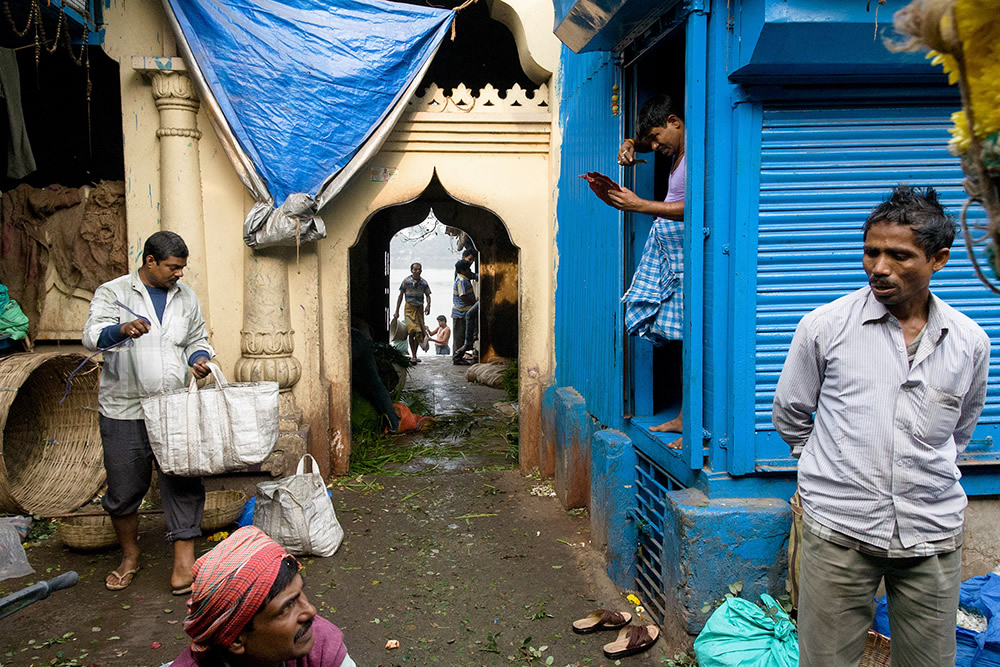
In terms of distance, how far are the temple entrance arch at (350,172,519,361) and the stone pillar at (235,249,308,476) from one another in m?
6.23

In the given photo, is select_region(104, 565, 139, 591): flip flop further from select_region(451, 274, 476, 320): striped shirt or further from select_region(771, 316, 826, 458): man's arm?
select_region(451, 274, 476, 320): striped shirt

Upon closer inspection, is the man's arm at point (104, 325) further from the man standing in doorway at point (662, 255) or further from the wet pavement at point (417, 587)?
the man standing in doorway at point (662, 255)

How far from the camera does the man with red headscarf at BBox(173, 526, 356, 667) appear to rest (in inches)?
67.9

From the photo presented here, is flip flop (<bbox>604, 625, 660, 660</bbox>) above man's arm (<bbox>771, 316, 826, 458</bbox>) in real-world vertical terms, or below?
below

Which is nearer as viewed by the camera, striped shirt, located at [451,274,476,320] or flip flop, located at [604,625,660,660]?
flip flop, located at [604,625,660,660]

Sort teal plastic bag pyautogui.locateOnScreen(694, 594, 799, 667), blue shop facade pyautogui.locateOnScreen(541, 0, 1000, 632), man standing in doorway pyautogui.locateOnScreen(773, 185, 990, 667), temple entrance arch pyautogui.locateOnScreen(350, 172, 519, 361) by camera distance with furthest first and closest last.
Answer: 1. temple entrance arch pyautogui.locateOnScreen(350, 172, 519, 361)
2. blue shop facade pyautogui.locateOnScreen(541, 0, 1000, 632)
3. teal plastic bag pyautogui.locateOnScreen(694, 594, 799, 667)
4. man standing in doorway pyautogui.locateOnScreen(773, 185, 990, 667)

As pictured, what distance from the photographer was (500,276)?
43.1ft

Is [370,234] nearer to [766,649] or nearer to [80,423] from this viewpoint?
[80,423]

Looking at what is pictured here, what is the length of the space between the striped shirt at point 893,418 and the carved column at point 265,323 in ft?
15.9

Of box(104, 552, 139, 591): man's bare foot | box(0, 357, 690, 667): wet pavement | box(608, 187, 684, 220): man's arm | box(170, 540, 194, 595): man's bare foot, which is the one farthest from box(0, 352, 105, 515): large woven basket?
box(608, 187, 684, 220): man's arm

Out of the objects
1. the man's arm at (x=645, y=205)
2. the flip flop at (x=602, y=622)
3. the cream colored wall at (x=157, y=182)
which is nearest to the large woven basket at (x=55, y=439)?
the cream colored wall at (x=157, y=182)

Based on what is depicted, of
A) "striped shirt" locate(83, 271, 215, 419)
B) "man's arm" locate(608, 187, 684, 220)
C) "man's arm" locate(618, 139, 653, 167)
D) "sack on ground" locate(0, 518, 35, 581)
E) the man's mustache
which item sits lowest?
"sack on ground" locate(0, 518, 35, 581)

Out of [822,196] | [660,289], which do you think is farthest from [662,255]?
[822,196]

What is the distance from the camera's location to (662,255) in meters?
4.24
